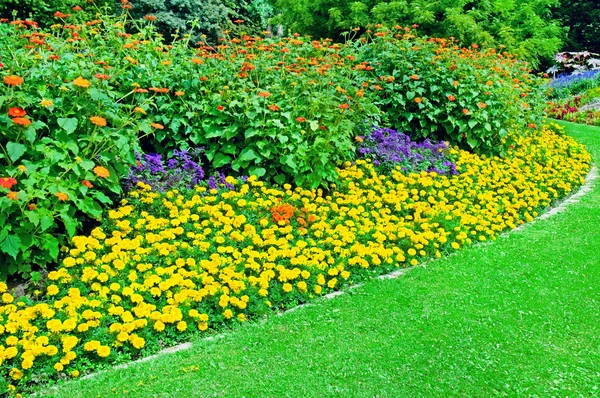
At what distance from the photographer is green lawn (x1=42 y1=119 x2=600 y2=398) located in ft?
9.53

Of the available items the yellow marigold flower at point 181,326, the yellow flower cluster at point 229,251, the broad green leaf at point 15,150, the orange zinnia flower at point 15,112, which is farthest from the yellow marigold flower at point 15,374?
the orange zinnia flower at point 15,112

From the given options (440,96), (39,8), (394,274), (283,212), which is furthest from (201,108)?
(39,8)

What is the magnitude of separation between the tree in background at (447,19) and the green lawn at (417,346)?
24.9ft

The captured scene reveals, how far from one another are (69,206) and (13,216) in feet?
1.14

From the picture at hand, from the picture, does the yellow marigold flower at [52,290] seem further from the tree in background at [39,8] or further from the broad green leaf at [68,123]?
the tree in background at [39,8]

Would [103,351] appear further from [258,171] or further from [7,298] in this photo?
[258,171]

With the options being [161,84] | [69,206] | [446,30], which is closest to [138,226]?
[69,206]

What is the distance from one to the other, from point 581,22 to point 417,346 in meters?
21.0

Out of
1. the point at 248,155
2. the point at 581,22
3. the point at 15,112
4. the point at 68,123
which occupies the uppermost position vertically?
the point at 581,22

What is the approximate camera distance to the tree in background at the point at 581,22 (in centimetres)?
2030

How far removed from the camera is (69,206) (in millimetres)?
3961

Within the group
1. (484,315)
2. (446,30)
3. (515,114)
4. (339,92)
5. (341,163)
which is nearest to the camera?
(484,315)

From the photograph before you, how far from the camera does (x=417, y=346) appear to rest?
3.28 m

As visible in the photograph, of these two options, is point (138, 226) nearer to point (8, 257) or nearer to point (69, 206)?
point (69, 206)
